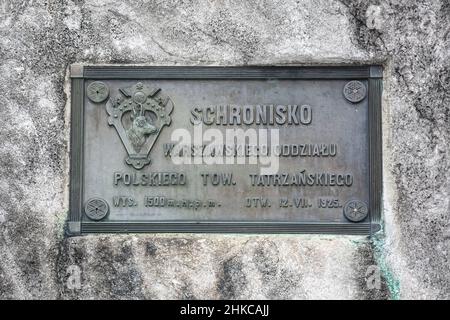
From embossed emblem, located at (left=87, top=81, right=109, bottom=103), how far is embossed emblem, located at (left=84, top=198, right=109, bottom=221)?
53cm

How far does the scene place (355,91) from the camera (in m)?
3.67

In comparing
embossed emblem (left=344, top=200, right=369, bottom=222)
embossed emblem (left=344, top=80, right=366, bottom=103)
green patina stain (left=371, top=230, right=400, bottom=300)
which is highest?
embossed emblem (left=344, top=80, right=366, bottom=103)

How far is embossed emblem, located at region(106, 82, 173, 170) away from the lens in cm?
367

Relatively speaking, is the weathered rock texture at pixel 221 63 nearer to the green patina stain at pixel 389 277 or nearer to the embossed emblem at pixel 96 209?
the green patina stain at pixel 389 277

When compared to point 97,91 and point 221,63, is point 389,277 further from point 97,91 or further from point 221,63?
point 97,91

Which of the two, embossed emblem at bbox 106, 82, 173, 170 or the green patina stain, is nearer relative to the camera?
the green patina stain

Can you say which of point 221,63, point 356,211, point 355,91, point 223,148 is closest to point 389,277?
point 356,211

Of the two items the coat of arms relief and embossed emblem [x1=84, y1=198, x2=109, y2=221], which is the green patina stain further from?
embossed emblem [x1=84, y1=198, x2=109, y2=221]

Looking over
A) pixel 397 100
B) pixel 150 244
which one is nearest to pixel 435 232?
pixel 397 100

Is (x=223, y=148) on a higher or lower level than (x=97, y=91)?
lower

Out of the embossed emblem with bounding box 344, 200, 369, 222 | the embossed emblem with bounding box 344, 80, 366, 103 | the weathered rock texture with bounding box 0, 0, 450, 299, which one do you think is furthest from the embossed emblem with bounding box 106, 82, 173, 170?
the embossed emblem with bounding box 344, 200, 369, 222

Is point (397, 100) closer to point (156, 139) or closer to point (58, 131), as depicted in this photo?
point (156, 139)

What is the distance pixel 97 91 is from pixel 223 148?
716 millimetres

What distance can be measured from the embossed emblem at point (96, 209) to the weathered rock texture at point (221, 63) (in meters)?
0.11
